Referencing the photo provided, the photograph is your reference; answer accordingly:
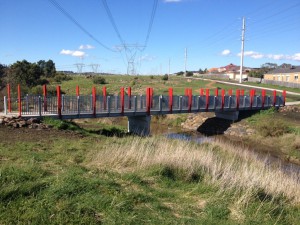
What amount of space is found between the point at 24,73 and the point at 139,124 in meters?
25.9

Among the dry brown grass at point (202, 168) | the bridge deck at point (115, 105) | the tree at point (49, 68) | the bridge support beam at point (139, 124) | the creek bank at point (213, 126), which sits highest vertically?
the tree at point (49, 68)

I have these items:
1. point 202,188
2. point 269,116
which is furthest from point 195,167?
point 269,116

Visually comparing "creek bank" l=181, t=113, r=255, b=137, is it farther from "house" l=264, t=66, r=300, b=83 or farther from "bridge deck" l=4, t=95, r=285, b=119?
"house" l=264, t=66, r=300, b=83

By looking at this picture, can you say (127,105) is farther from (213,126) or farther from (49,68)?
(49,68)

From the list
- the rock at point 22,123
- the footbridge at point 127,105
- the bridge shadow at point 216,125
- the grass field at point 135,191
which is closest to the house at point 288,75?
the footbridge at point 127,105

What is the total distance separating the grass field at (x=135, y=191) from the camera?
5289mm

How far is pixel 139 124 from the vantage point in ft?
73.3

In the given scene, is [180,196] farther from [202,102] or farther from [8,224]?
[202,102]

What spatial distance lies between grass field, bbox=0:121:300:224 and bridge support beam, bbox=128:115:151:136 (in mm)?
12454

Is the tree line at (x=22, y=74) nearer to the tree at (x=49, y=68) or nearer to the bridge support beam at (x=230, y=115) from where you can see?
the bridge support beam at (x=230, y=115)

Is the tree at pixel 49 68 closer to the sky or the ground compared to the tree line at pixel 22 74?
closer to the sky

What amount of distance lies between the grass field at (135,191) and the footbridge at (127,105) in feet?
27.0

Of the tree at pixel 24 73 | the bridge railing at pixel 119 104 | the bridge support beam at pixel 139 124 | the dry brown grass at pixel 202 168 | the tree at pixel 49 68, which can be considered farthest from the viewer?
the tree at pixel 49 68

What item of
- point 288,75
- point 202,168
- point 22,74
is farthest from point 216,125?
point 288,75
